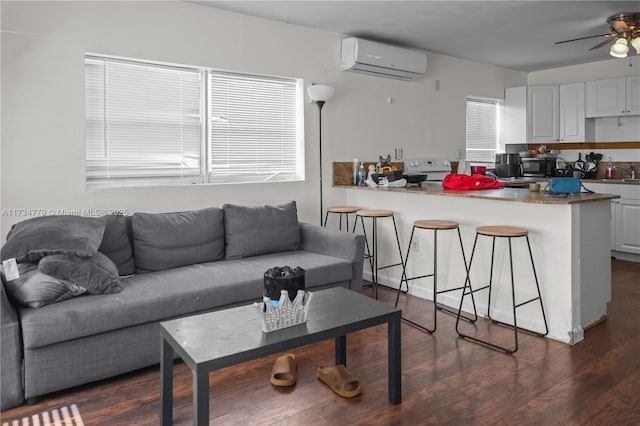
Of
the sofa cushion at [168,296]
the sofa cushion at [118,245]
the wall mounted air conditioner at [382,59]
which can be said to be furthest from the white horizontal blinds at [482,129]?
the sofa cushion at [118,245]

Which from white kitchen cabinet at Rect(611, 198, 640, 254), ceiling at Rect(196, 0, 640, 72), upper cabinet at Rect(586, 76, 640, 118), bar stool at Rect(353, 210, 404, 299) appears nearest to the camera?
ceiling at Rect(196, 0, 640, 72)

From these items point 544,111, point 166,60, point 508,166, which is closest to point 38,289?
point 166,60

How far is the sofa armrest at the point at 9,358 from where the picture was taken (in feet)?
7.38

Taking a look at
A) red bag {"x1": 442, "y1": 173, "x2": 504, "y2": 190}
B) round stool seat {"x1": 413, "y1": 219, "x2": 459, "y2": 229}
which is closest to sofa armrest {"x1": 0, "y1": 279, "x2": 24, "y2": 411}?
round stool seat {"x1": 413, "y1": 219, "x2": 459, "y2": 229}

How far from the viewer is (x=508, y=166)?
620 cm

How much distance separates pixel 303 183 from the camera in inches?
179

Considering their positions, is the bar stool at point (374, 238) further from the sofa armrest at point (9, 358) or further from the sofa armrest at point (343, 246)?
the sofa armrest at point (9, 358)

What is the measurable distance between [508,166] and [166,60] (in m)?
4.46

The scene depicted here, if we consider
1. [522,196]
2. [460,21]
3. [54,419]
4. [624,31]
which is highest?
[460,21]

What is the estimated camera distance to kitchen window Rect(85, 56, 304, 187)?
3.53 metres

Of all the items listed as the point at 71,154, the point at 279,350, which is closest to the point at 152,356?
the point at 279,350

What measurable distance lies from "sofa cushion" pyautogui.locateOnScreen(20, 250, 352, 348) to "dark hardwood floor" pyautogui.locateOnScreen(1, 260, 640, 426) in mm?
342

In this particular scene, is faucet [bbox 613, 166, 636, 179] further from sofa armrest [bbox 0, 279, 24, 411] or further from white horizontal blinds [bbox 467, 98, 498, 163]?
sofa armrest [bbox 0, 279, 24, 411]

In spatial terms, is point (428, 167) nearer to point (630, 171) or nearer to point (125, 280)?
point (630, 171)
